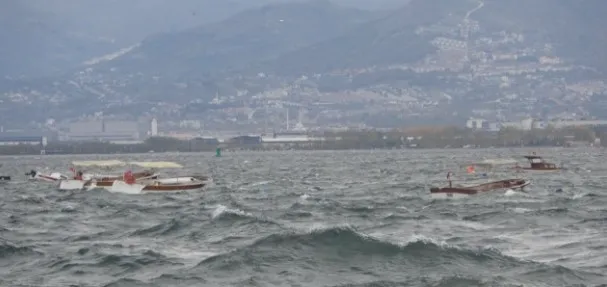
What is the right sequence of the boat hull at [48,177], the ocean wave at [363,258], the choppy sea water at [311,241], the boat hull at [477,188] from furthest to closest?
the boat hull at [48,177], the boat hull at [477,188], the ocean wave at [363,258], the choppy sea water at [311,241]

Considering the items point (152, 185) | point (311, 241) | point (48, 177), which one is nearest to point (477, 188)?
point (152, 185)

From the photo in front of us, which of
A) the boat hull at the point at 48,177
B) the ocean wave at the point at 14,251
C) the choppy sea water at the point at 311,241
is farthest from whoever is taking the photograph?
the boat hull at the point at 48,177

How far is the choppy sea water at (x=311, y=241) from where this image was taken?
3478 cm

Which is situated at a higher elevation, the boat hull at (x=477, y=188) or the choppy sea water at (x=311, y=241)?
the boat hull at (x=477, y=188)

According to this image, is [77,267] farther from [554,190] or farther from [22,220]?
[554,190]

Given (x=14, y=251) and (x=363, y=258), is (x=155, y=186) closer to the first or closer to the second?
(x=14, y=251)

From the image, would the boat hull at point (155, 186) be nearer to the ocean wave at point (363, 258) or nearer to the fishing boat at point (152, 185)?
the fishing boat at point (152, 185)

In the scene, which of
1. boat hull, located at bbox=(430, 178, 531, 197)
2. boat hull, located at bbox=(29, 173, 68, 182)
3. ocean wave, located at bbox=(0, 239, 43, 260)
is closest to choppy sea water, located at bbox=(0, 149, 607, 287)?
ocean wave, located at bbox=(0, 239, 43, 260)

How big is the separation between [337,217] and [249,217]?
3.70 meters

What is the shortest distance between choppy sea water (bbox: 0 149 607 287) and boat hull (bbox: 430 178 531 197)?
1013mm

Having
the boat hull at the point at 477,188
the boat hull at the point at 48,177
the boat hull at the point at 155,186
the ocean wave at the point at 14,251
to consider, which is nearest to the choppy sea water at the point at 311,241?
the ocean wave at the point at 14,251

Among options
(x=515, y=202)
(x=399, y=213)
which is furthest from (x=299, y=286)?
(x=515, y=202)

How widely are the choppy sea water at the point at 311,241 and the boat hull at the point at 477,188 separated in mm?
1013

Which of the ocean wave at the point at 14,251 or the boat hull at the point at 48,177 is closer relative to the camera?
the ocean wave at the point at 14,251
